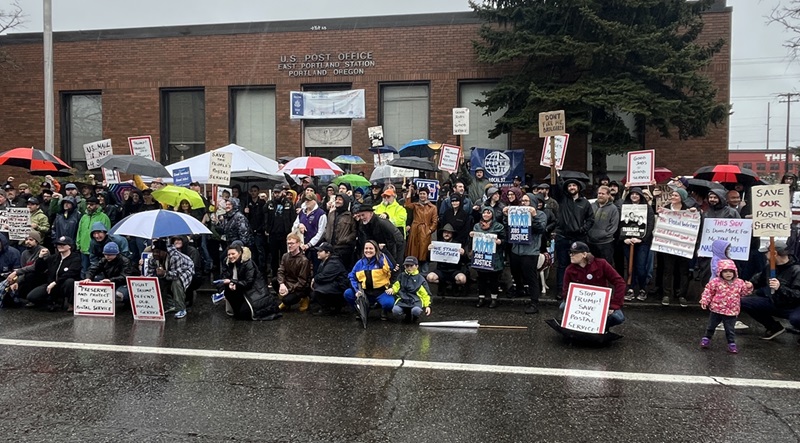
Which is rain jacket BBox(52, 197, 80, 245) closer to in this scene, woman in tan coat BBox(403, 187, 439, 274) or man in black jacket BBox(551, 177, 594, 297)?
woman in tan coat BBox(403, 187, 439, 274)

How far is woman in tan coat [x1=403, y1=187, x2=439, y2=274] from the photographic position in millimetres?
10398

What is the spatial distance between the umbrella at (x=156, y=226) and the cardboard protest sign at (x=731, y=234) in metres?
7.47

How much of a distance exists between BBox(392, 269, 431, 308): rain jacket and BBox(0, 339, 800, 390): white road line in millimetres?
1880

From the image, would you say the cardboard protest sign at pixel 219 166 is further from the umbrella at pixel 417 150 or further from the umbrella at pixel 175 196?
the umbrella at pixel 417 150

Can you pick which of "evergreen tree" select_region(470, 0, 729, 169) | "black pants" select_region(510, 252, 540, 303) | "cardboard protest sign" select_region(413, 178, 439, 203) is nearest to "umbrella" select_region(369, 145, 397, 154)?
"evergreen tree" select_region(470, 0, 729, 169)

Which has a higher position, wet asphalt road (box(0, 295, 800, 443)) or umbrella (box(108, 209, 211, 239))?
umbrella (box(108, 209, 211, 239))

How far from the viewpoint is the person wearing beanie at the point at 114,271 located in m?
9.12

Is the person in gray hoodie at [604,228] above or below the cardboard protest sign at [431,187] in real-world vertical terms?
below

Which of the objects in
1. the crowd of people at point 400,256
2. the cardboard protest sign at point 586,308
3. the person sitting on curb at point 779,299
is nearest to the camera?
the cardboard protest sign at point 586,308

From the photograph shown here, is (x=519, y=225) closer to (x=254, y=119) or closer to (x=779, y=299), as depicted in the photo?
(x=779, y=299)

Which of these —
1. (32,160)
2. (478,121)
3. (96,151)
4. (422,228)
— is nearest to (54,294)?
(32,160)

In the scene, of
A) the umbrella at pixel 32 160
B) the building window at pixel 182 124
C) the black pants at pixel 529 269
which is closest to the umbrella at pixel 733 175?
the black pants at pixel 529 269

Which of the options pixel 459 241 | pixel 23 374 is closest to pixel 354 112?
pixel 459 241

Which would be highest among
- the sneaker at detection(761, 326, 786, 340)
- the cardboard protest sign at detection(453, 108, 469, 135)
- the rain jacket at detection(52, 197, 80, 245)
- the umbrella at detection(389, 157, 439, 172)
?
the cardboard protest sign at detection(453, 108, 469, 135)
